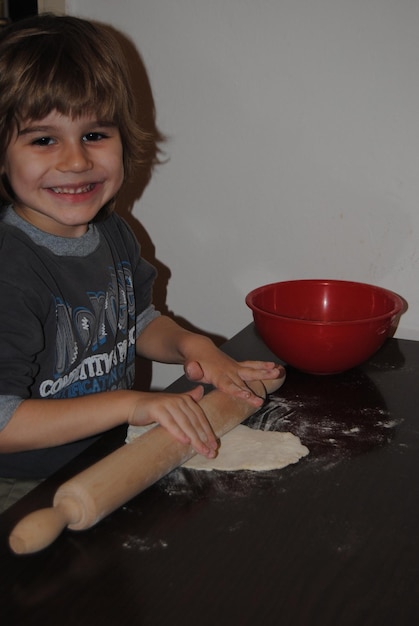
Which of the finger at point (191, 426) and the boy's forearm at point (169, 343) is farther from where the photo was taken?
the boy's forearm at point (169, 343)

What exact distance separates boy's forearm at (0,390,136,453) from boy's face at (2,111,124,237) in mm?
283

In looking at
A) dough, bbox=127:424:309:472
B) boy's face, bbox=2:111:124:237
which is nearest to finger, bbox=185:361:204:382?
dough, bbox=127:424:309:472

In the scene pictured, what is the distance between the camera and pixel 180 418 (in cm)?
82

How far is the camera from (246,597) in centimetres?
58

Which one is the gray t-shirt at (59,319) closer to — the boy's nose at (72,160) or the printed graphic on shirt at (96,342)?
the printed graphic on shirt at (96,342)

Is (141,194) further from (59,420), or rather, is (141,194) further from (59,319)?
(59,420)

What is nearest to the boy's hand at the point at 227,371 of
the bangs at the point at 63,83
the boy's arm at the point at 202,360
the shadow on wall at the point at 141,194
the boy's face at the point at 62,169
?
the boy's arm at the point at 202,360

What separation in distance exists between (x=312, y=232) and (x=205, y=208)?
235 mm

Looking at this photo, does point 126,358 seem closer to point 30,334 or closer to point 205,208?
point 30,334

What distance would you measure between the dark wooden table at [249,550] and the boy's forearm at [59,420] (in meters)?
0.03

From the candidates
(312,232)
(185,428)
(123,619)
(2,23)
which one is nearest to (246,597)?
(123,619)

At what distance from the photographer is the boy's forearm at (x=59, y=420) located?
2.72 feet

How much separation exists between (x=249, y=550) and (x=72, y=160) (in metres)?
0.56

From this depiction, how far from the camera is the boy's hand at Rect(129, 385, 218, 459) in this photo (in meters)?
0.80
